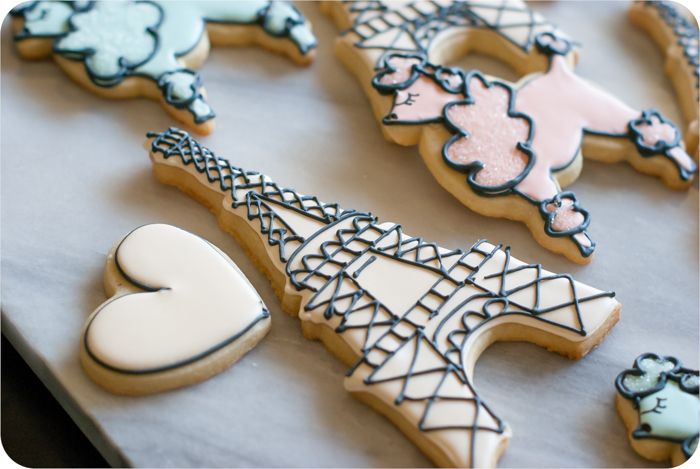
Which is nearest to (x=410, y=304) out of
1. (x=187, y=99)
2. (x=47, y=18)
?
(x=187, y=99)

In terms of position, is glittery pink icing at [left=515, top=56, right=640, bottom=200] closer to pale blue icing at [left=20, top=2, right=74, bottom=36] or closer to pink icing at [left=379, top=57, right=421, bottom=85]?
pink icing at [left=379, top=57, right=421, bottom=85]

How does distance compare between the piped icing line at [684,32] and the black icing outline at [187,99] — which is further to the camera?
the piped icing line at [684,32]

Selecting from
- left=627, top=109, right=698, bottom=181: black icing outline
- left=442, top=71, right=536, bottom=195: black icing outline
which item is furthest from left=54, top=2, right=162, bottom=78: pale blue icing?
left=627, top=109, right=698, bottom=181: black icing outline

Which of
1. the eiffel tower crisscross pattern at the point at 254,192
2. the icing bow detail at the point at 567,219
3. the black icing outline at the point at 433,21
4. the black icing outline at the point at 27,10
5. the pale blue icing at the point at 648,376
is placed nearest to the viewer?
the pale blue icing at the point at 648,376

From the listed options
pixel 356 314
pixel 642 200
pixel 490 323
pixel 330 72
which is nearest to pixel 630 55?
pixel 642 200

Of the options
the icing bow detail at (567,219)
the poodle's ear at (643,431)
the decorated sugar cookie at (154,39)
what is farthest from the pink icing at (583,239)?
the decorated sugar cookie at (154,39)

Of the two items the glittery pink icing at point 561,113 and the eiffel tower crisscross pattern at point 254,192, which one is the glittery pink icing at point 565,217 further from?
the eiffel tower crisscross pattern at point 254,192

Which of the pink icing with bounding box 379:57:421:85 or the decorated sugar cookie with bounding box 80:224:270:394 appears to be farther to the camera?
the pink icing with bounding box 379:57:421:85
